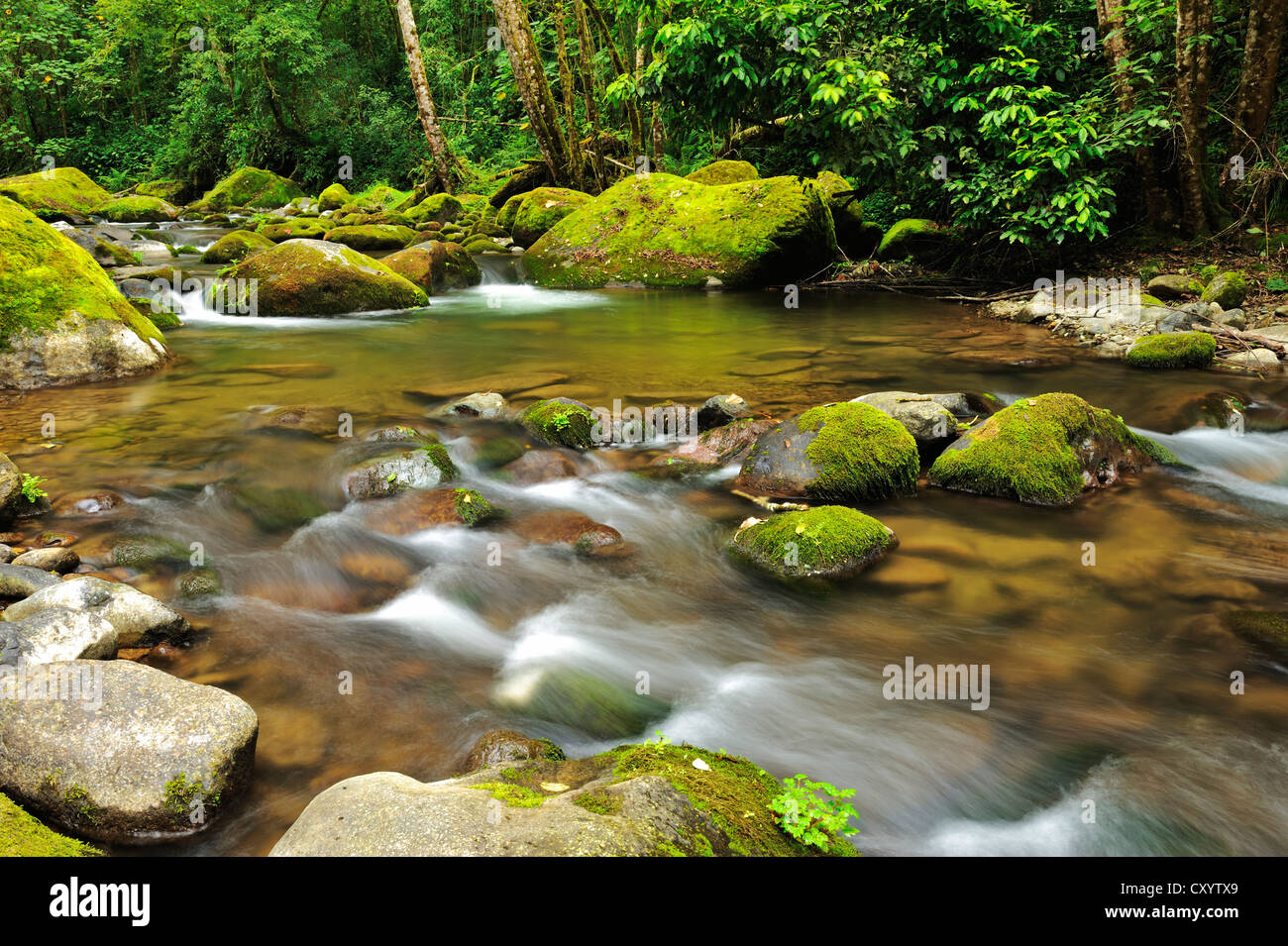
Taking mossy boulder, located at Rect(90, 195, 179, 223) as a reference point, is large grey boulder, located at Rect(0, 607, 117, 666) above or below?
below

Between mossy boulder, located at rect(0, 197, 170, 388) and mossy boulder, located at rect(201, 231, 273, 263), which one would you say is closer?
mossy boulder, located at rect(0, 197, 170, 388)

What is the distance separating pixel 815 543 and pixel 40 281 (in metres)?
7.90

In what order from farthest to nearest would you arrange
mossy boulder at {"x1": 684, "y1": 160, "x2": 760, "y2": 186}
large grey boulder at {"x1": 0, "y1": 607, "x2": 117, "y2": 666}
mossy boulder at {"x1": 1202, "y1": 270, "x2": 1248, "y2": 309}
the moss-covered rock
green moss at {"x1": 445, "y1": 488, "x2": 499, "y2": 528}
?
→ mossy boulder at {"x1": 684, "y1": 160, "x2": 760, "y2": 186} < mossy boulder at {"x1": 1202, "y1": 270, "x2": 1248, "y2": 309} < the moss-covered rock < green moss at {"x1": 445, "y1": 488, "x2": 499, "y2": 528} < large grey boulder at {"x1": 0, "y1": 607, "x2": 117, "y2": 666}

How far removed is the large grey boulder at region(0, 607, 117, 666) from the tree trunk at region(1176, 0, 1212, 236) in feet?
42.5

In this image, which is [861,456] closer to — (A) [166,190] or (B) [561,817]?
(B) [561,817]

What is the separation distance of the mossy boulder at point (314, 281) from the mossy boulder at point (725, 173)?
24.8 feet

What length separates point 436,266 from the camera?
47.0 feet

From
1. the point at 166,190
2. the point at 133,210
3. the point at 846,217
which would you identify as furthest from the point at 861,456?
the point at 166,190

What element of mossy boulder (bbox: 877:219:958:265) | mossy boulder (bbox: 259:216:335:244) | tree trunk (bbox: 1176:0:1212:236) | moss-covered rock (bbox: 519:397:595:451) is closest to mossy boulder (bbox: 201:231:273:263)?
mossy boulder (bbox: 259:216:335:244)

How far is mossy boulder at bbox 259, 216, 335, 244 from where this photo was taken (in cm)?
1817

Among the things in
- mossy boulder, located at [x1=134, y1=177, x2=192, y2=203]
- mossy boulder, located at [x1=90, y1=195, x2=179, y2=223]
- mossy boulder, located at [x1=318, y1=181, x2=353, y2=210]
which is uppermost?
mossy boulder, located at [x1=134, y1=177, x2=192, y2=203]

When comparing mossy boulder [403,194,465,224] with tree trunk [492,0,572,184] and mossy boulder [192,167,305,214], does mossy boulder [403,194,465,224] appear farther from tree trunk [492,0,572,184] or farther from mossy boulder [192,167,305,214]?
mossy boulder [192,167,305,214]

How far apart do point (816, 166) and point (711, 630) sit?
929 cm
